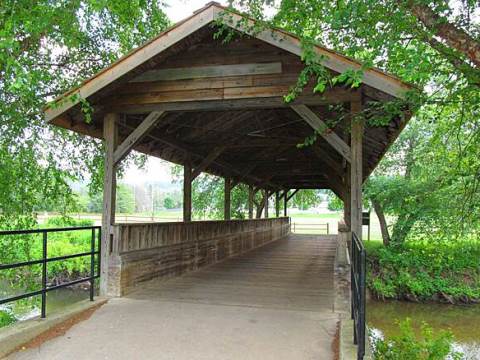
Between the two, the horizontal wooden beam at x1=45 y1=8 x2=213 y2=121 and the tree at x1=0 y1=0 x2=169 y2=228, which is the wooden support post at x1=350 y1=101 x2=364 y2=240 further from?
the tree at x1=0 y1=0 x2=169 y2=228

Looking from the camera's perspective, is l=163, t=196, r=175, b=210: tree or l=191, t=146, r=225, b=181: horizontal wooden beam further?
l=163, t=196, r=175, b=210: tree

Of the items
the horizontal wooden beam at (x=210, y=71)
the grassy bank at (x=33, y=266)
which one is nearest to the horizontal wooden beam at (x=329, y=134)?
the horizontal wooden beam at (x=210, y=71)

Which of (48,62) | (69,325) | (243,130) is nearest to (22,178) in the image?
(48,62)

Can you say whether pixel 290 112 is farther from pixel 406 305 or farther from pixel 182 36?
pixel 406 305

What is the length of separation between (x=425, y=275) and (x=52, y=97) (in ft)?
40.6

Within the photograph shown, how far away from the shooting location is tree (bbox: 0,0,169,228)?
591 cm

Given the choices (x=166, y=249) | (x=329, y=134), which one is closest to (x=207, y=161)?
(x=166, y=249)

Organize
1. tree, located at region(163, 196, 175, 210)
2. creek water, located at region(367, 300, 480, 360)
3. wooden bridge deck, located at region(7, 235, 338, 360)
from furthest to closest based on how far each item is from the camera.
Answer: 1. tree, located at region(163, 196, 175, 210)
2. creek water, located at region(367, 300, 480, 360)
3. wooden bridge deck, located at region(7, 235, 338, 360)

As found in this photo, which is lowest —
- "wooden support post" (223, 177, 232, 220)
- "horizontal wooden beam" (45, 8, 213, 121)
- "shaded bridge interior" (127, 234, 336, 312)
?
"shaded bridge interior" (127, 234, 336, 312)

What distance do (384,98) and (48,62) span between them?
19.1 feet

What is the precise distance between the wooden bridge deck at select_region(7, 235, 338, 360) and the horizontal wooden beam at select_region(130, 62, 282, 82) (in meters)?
3.19

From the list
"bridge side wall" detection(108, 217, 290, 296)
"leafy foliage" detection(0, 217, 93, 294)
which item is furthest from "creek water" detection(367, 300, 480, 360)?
"leafy foliage" detection(0, 217, 93, 294)

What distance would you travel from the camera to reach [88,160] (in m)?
8.27

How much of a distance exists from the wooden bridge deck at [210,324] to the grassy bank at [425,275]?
281 inches
